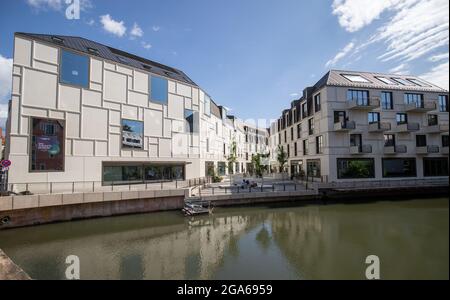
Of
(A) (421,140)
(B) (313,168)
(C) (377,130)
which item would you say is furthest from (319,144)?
(A) (421,140)

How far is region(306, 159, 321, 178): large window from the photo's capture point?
25719 mm

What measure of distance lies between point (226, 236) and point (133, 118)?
14.9 meters

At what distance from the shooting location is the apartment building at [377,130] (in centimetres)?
2369

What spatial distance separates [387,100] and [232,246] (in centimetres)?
2551

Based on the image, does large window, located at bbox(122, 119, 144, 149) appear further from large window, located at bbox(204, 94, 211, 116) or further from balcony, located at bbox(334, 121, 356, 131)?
balcony, located at bbox(334, 121, 356, 131)

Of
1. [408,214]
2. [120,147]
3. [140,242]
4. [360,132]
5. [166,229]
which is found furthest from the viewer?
[360,132]

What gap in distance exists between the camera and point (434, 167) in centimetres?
2508

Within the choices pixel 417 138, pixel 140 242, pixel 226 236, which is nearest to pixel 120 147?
pixel 140 242

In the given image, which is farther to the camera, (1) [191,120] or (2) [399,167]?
(1) [191,120]

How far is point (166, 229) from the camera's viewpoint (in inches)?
505

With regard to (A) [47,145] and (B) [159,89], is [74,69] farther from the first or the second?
(B) [159,89]

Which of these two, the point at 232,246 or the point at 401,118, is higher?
the point at 401,118

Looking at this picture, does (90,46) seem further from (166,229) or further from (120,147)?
(166,229)

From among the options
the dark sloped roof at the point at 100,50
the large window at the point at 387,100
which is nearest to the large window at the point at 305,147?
the large window at the point at 387,100
